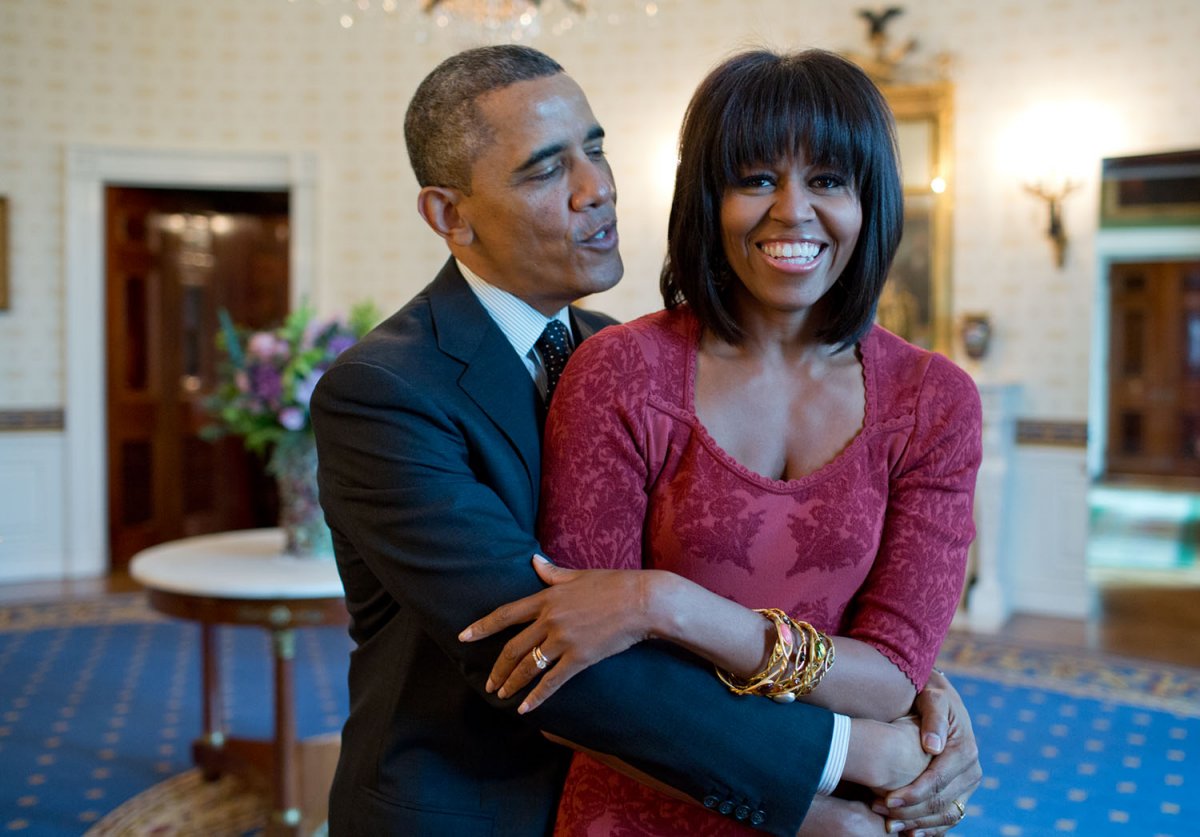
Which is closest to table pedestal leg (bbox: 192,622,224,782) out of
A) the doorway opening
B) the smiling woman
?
the smiling woman

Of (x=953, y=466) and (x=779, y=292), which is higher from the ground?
(x=779, y=292)

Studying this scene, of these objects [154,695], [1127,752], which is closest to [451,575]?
[1127,752]

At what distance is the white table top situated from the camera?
3.40m

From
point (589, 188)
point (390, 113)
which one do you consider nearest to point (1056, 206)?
point (390, 113)

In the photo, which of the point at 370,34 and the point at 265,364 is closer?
the point at 265,364

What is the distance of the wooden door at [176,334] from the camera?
26.6 ft

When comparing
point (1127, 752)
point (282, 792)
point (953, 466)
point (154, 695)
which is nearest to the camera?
point (953, 466)

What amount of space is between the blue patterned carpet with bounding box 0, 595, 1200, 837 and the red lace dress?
2765 millimetres

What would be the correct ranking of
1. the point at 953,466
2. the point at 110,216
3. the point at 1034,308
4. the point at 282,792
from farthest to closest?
the point at 110,216
the point at 1034,308
the point at 282,792
the point at 953,466

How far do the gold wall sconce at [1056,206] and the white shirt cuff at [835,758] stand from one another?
597cm

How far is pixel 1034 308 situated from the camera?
6.83 m

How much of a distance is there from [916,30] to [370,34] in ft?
12.6

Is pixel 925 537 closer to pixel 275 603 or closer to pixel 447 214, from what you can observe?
pixel 447 214

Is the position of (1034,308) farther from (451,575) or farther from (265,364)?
(451,575)
